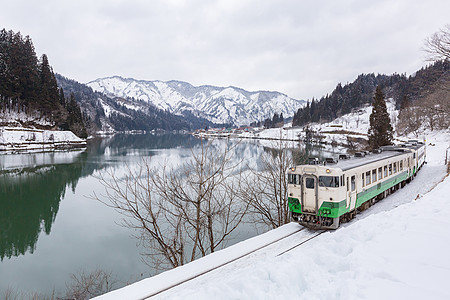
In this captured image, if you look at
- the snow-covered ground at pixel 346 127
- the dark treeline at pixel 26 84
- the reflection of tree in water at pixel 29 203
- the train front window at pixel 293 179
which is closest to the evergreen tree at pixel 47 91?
the dark treeline at pixel 26 84

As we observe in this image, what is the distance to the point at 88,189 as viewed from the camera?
31.0m

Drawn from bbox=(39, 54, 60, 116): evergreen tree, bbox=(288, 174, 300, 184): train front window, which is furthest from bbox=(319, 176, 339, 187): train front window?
bbox=(39, 54, 60, 116): evergreen tree

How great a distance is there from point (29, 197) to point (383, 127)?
43509 mm

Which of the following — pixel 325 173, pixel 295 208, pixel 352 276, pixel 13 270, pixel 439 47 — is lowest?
pixel 13 270

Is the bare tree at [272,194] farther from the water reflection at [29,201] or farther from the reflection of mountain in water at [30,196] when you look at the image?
the water reflection at [29,201]

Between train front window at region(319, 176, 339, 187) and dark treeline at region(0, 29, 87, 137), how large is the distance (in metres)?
81.4

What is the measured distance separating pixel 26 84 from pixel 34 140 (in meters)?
17.3

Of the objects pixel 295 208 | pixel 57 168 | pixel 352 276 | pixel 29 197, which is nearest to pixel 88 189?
pixel 29 197

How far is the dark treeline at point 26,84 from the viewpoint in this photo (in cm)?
7050

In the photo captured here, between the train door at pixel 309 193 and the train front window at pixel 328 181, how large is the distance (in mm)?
256

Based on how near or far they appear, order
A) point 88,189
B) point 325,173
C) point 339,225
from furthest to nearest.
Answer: point 88,189 < point 339,225 < point 325,173

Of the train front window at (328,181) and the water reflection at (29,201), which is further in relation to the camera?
the water reflection at (29,201)

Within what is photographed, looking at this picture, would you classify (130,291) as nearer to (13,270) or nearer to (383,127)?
(13,270)

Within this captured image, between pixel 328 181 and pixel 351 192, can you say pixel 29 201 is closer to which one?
pixel 328 181
